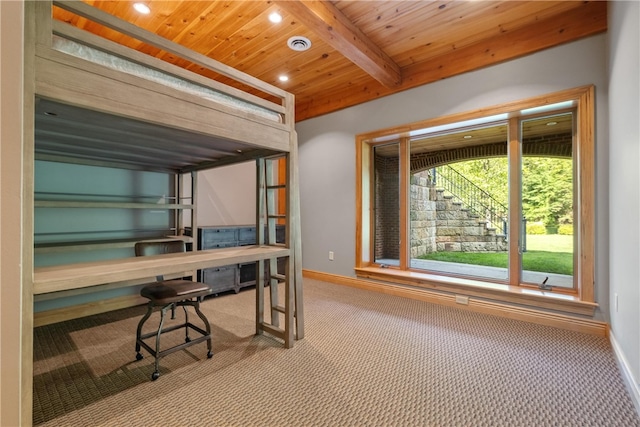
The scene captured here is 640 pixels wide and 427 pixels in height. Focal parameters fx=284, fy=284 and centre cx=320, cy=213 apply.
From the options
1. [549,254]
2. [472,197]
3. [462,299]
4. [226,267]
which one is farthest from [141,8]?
[549,254]

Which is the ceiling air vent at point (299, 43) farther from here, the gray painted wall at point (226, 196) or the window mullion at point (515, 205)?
the window mullion at point (515, 205)

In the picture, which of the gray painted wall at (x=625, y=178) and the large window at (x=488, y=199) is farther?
the large window at (x=488, y=199)

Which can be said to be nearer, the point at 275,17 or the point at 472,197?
the point at 275,17

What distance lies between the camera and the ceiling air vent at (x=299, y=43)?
275 centimetres

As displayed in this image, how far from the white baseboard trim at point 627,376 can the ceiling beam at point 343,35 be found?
3.01m

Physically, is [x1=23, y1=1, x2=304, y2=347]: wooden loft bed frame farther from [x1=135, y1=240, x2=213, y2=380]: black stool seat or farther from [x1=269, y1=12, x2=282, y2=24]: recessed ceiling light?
[x1=269, y1=12, x2=282, y2=24]: recessed ceiling light

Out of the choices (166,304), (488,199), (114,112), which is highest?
(114,112)

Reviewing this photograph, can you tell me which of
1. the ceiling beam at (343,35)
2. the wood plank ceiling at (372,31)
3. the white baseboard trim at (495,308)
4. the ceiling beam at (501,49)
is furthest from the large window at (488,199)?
the ceiling beam at (343,35)

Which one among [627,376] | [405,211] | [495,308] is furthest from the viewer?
[405,211]

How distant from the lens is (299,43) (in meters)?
2.83

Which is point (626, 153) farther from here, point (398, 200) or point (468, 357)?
point (398, 200)

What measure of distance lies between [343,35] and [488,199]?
8.24ft

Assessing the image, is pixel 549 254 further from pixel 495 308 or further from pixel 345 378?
pixel 345 378

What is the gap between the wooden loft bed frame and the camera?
3.71ft
